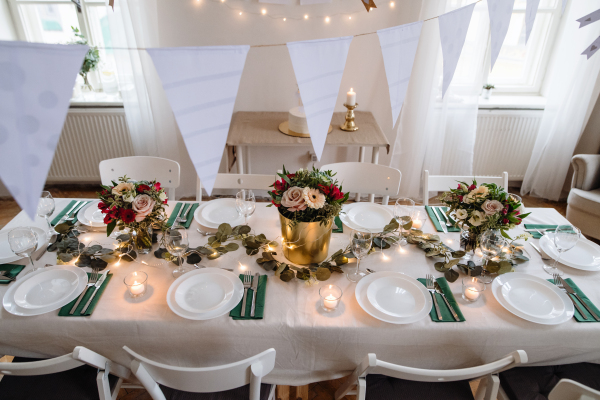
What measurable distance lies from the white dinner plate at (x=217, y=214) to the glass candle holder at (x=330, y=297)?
559mm

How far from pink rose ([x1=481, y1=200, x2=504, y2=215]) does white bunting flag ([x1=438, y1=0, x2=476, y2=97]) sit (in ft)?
1.44

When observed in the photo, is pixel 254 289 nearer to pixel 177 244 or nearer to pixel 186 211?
pixel 177 244

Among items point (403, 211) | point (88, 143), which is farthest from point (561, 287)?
point (88, 143)

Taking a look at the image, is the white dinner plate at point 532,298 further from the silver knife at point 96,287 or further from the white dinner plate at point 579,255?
the silver knife at point 96,287

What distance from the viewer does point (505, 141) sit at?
10.6 ft

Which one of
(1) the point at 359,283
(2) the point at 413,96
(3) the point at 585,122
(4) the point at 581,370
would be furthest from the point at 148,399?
(3) the point at 585,122

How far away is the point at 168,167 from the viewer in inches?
82.5

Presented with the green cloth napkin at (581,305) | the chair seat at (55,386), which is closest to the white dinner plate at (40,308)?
the chair seat at (55,386)

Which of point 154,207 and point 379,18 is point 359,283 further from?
point 379,18

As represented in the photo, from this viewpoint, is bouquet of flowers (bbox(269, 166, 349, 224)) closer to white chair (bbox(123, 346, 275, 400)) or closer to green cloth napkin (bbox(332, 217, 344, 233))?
green cloth napkin (bbox(332, 217, 344, 233))

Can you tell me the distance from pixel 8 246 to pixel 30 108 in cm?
85

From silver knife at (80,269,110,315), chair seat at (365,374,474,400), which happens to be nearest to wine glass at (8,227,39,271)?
silver knife at (80,269,110,315)

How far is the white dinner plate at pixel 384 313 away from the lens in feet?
4.06

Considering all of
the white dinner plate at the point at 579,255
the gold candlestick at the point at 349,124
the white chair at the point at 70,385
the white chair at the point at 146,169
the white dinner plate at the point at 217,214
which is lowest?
the white chair at the point at 70,385
